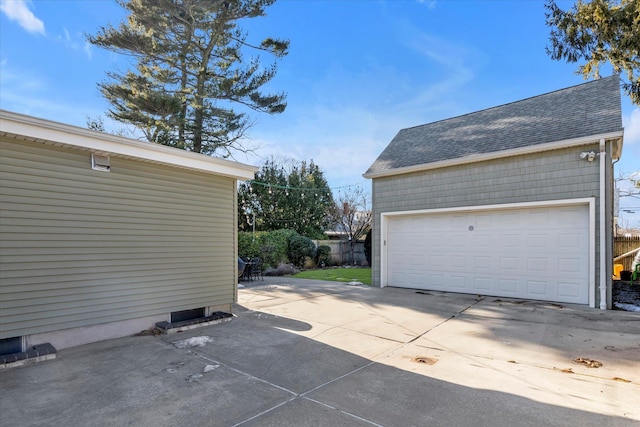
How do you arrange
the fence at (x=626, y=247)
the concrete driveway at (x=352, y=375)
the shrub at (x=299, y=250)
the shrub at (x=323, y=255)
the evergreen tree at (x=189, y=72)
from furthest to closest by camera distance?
1. the shrub at (x=323, y=255)
2. the shrub at (x=299, y=250)
3. the evergreen tree at (x=189, y=72)
4. the fence at (x=626, y=247)
5. the concrete driveway at (x=352, y=375)

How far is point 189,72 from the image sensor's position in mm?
14578

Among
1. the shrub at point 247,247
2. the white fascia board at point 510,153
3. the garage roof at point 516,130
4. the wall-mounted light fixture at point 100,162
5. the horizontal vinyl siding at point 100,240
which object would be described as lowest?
the shrub at point 247,247

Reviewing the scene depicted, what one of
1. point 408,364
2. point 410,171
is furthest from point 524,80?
point 408,364

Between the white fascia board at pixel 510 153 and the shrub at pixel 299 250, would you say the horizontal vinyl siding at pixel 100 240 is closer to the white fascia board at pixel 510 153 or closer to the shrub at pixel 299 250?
the white fascia board at pixel 510 153

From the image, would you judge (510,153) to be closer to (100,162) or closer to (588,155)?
(588,155)

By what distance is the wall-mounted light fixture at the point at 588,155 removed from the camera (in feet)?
21.7

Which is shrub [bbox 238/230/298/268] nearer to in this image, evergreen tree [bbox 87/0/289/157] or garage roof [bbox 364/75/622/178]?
evergreen tree [bbox 87/0/289/157]

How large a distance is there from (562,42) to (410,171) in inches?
201

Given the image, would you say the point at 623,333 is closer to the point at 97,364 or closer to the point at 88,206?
the point at 97,364

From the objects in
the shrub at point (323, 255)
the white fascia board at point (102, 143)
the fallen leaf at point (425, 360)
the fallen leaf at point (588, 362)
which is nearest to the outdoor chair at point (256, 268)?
the shrub at point (323, 255)

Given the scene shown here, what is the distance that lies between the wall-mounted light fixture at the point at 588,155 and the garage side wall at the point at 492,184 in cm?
9

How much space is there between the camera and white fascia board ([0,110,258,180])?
13.1 feet

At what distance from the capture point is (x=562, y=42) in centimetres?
856

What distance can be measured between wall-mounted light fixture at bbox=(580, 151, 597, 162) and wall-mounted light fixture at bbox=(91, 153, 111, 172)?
8882 millimetres
